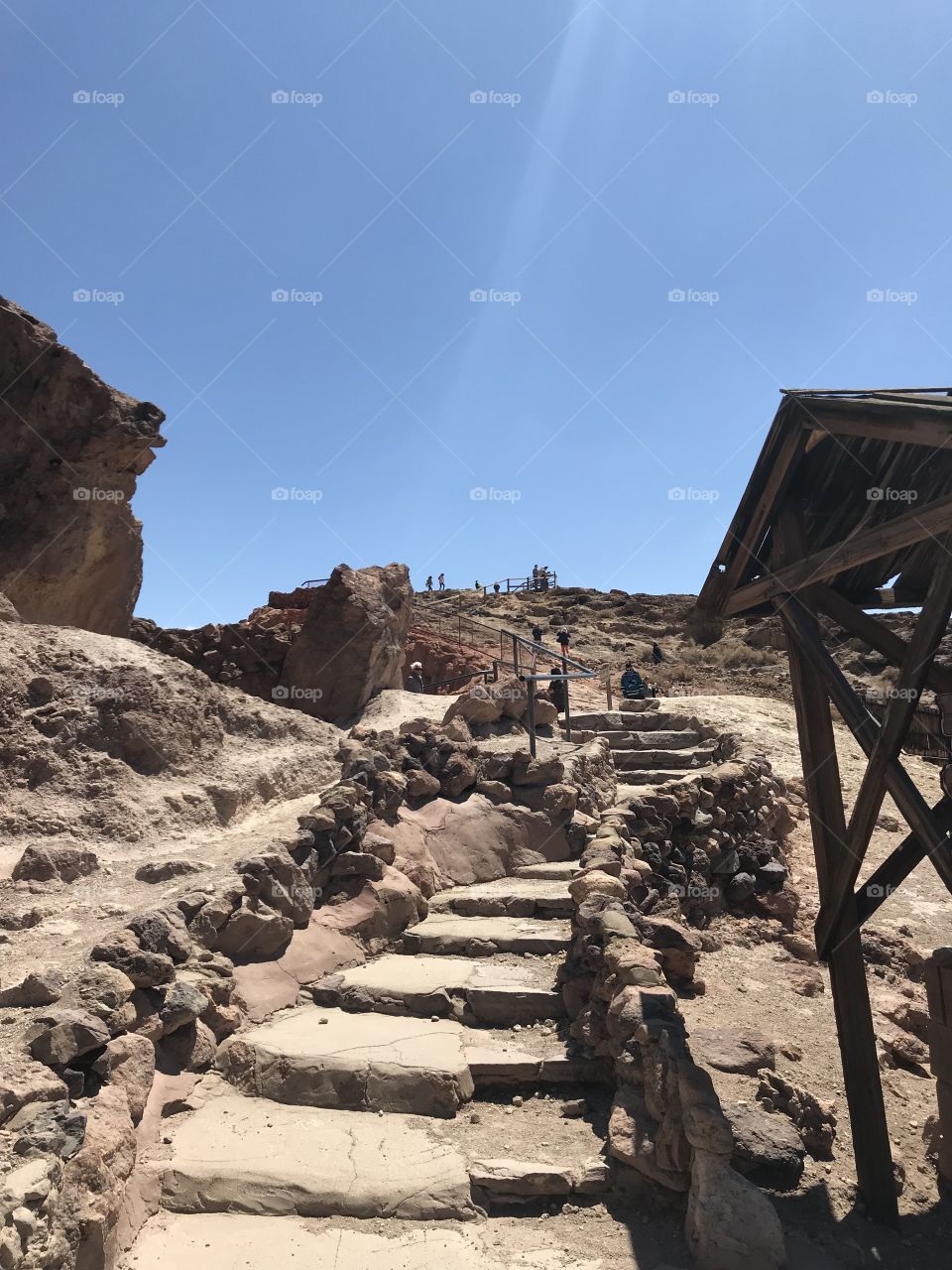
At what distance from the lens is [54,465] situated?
42.1ft

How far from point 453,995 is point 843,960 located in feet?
7.97

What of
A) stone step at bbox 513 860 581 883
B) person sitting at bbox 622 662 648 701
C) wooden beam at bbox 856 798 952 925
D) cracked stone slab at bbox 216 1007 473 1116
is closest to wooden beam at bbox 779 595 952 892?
wooden beam at bbox 856 798 952 925

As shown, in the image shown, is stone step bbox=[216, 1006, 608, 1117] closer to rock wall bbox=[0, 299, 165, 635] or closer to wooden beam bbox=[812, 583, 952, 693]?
wooden beam bbox=[812, 583, 952, 693]

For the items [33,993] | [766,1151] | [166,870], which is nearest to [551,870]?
[166,870]

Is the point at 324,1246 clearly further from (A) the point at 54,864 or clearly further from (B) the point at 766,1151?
(A) the point at 54,864

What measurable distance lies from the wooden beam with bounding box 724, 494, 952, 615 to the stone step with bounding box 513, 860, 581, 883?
9.74 ft

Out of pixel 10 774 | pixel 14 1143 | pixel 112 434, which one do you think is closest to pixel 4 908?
pixel 10 774

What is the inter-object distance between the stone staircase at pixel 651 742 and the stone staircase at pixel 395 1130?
5608mm

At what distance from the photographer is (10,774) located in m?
6.89

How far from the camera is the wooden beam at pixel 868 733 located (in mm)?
3961

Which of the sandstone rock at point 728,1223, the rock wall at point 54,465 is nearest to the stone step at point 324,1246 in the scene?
the sandstone rock at point 728,1223

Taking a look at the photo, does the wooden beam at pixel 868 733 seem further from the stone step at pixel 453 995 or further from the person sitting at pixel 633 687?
the person sitting at pixel 633 687

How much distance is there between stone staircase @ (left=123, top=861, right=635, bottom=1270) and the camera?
3.56 metres

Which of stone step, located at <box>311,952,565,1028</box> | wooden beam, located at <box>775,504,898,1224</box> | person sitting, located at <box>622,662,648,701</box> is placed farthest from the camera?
person sitting, located at <box>622,662,648,701</box>
